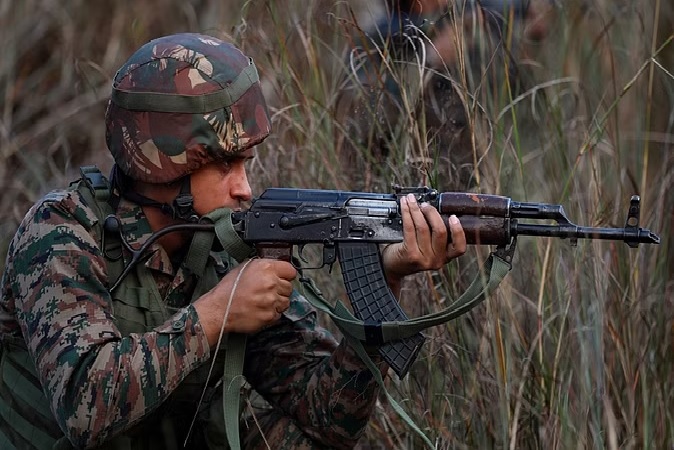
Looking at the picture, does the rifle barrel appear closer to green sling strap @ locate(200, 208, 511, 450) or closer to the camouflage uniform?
green sling strap @ locate(200, 208, 511, 450)

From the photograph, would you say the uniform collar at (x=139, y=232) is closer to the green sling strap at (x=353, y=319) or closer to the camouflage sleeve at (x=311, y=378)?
the green sling strap at (x=353, y=319)

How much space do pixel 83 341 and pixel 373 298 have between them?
0.67m

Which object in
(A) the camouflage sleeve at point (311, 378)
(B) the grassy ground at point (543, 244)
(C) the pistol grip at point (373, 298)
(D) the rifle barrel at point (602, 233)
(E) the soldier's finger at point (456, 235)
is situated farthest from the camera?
(B) the grassy ground at point (543, 244)

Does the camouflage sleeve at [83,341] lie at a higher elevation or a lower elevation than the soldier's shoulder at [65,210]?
lower

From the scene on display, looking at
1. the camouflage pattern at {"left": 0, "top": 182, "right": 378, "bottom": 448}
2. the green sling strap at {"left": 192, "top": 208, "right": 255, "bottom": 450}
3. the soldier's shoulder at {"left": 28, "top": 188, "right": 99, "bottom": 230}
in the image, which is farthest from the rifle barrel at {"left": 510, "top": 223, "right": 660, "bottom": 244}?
the soldier's shoulder at {"left": 28, "top": 188, "right": 99, "bottom": 230}

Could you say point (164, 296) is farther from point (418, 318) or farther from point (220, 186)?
point (418, 318)

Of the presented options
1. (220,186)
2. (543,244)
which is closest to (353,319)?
(220,186)

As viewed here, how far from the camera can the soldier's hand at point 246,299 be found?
9.15 ft

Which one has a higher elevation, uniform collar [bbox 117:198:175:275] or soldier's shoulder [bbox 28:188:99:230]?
soldier's shoulder [bbox 28:188:99:230]

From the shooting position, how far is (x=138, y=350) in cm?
272

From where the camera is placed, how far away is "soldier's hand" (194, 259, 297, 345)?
2.79 m

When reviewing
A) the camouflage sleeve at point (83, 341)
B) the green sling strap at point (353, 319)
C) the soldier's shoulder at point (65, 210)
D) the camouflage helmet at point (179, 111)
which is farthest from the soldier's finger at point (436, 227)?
the soldier's shoulder at point (65, 210)

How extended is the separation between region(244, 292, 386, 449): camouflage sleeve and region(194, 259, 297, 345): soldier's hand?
0.26 metres

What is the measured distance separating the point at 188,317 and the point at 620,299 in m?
1.22
